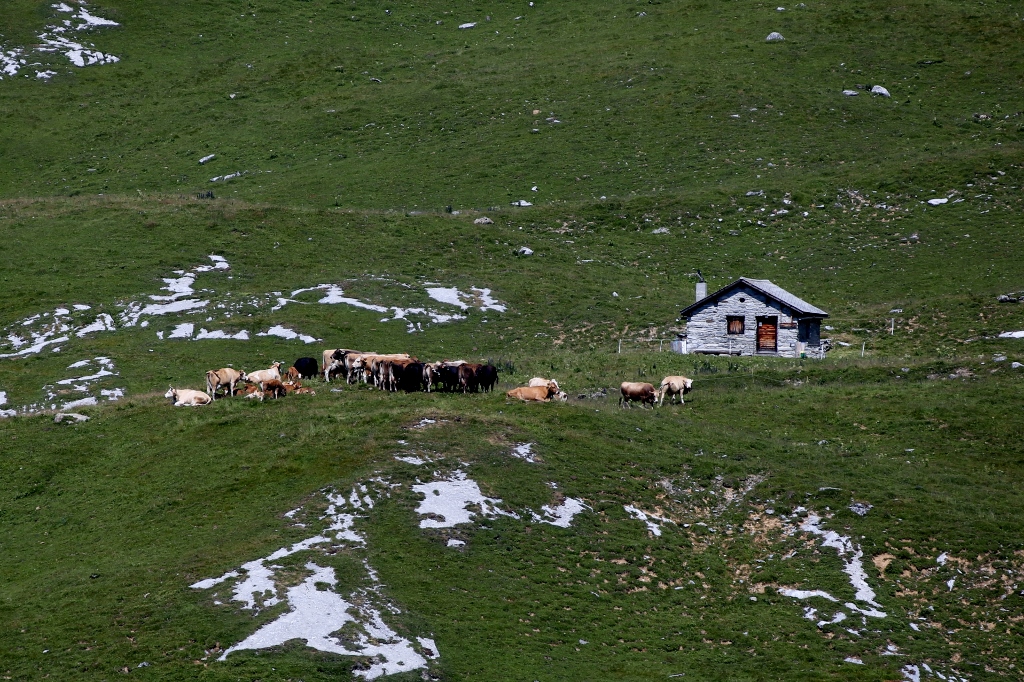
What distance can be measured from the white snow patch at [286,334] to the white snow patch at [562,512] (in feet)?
84.2

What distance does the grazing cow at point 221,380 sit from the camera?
45594 mm

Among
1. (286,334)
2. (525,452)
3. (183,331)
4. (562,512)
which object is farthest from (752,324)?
(183,331)

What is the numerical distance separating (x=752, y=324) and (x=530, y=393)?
62.6 feet

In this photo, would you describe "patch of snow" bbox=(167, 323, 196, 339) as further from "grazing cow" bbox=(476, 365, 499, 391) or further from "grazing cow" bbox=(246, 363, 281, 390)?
"grazing cow" bbox=(476, 365, 499, 391)

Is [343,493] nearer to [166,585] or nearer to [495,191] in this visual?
[166,585]

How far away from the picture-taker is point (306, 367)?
167 feet

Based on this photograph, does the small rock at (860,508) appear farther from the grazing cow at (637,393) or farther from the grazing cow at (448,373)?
the grazing cow at (448,373)

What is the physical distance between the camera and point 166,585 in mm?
30859

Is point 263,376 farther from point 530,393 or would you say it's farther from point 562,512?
point 562,512

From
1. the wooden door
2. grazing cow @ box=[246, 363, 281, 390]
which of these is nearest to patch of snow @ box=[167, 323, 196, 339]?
grazing cow @ box=[246, 363, 281, 390]

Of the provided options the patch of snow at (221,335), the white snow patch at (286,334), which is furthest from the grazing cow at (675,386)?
the patch of snow at (221,335)

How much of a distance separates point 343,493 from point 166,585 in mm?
6105

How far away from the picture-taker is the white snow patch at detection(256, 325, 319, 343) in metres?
59.0

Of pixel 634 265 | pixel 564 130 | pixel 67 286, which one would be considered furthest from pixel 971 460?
pixel 564 130
